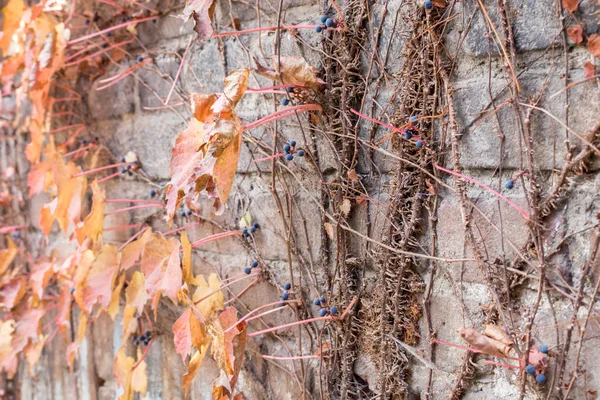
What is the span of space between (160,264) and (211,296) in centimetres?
17

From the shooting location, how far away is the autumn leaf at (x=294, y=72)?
132cm

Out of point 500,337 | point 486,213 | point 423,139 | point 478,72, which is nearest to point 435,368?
point 500,337

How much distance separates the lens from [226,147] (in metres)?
1.18

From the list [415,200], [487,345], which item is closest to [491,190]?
[415,200]

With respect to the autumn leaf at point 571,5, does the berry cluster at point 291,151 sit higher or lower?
lower

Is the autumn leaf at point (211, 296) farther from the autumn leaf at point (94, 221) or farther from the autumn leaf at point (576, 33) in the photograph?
the autumn leaf at point (576, 33)

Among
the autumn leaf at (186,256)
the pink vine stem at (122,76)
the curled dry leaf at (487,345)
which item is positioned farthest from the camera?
the pink vine stem at (122,76)

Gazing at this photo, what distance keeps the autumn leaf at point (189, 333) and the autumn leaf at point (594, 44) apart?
101 centimetres

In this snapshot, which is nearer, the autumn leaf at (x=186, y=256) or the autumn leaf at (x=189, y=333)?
the autumn leaf at (x=189, y=333)

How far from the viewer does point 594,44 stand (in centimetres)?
98

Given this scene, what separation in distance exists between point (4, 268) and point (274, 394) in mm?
1488

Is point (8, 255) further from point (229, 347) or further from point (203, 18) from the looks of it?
point (203, 18)

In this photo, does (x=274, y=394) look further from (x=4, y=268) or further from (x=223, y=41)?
(x=4, y=268)

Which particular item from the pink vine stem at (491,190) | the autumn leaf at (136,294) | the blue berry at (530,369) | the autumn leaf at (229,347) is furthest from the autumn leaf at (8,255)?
the blue berry at (530,369)
